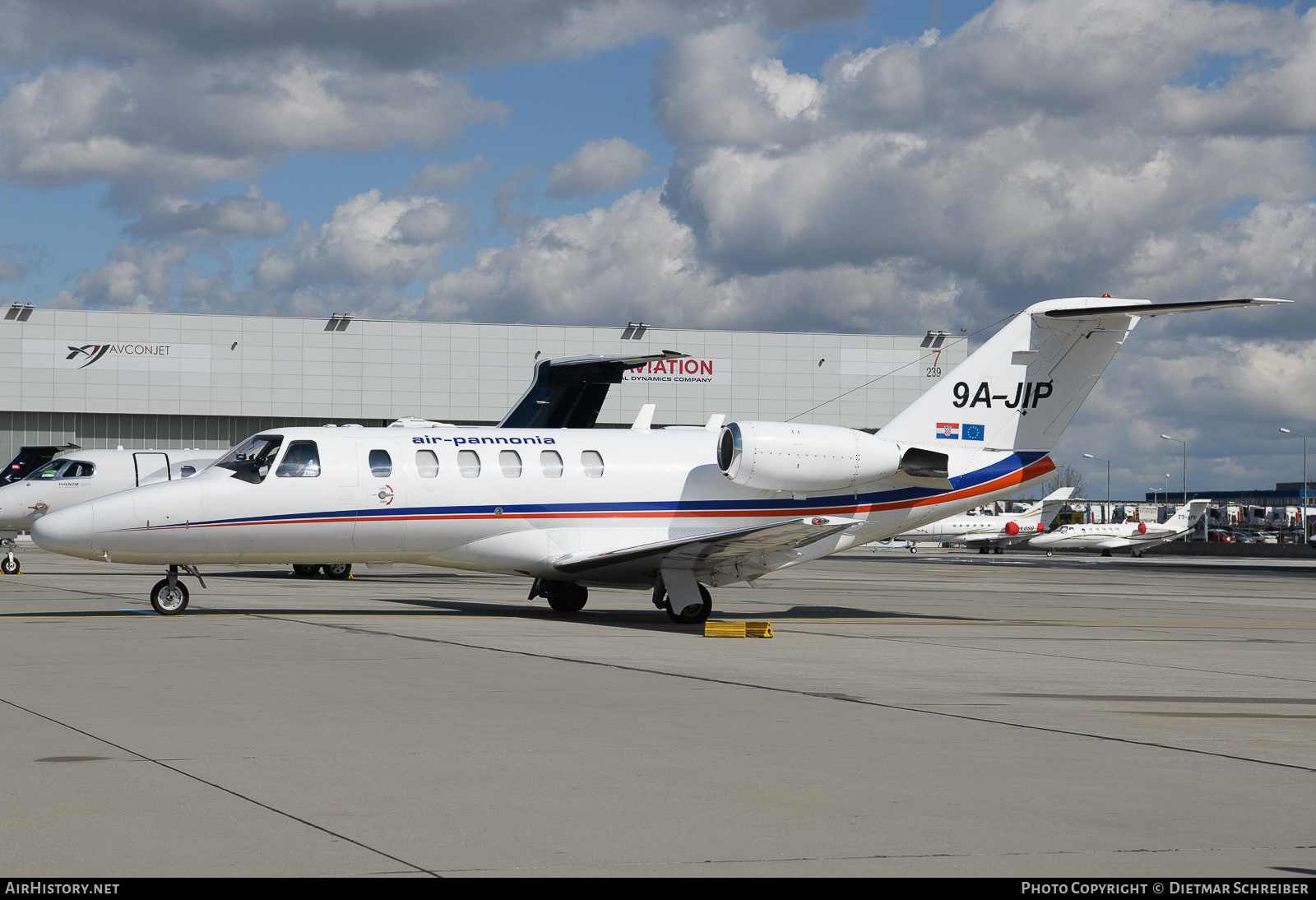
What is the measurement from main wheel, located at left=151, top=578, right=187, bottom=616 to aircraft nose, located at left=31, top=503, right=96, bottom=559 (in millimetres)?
1260

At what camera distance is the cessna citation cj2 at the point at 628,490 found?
60.6 feet

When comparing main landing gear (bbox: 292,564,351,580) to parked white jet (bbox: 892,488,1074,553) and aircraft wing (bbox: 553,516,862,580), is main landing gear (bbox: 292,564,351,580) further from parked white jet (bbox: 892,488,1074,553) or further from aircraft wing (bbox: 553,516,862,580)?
parked white jet (bbox: 892,488,1074,553)

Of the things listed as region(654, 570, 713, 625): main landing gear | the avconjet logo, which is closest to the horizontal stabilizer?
region(654, 570, 713, 625): main landing gear

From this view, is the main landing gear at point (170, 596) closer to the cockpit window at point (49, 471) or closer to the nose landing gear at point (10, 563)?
the nose landing gear at point (10, 563)

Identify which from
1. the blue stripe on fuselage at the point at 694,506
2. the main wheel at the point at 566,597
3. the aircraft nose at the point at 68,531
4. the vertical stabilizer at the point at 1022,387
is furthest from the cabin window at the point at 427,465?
the vertical stabilizer at the point at 1022,387

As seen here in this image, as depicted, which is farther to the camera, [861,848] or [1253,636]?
[1253,636]

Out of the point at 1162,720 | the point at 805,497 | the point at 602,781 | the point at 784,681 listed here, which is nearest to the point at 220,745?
the point at 602,781

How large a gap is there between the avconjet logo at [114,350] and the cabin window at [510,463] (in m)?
64.4

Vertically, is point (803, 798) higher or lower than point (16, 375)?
lower

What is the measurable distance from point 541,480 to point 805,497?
13.9ft

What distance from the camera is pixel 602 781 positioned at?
733 centimetres

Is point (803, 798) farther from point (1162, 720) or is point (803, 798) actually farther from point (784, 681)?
point (784, 681)

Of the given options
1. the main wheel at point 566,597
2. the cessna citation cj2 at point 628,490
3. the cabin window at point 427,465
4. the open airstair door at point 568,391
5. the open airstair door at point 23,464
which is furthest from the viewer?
the open airstair door at point 23,464

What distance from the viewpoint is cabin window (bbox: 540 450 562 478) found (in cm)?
2009
